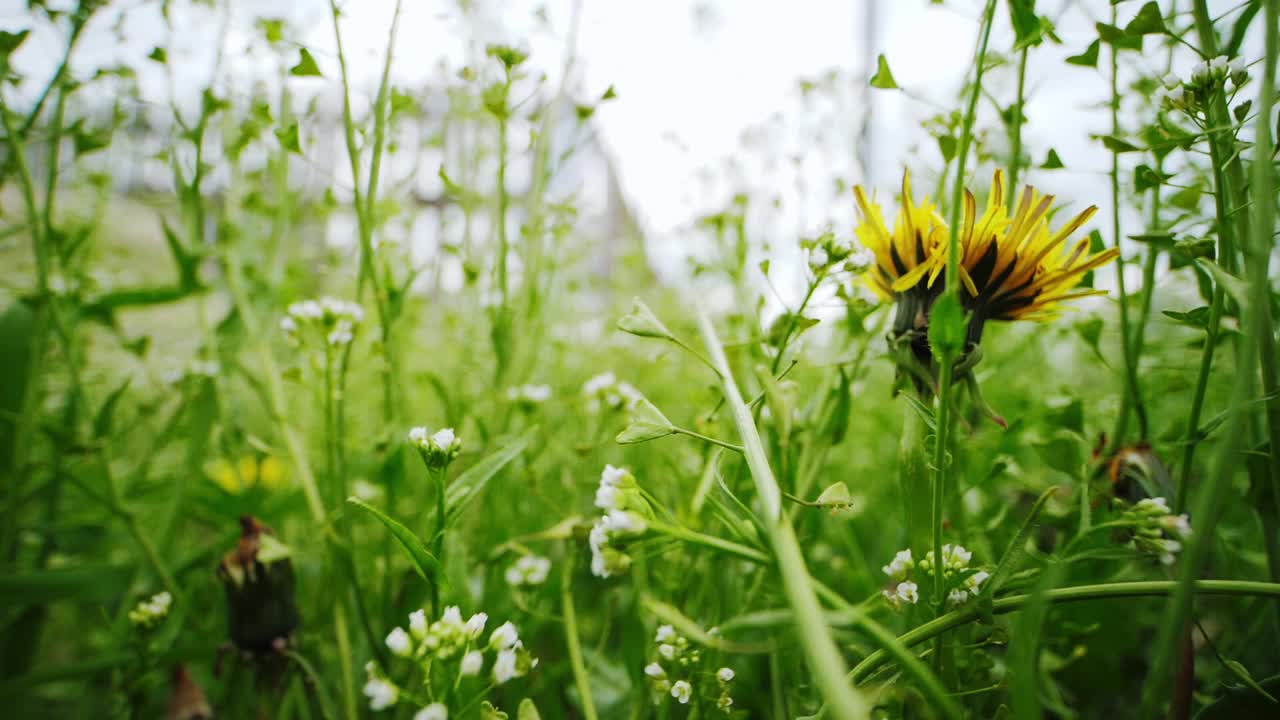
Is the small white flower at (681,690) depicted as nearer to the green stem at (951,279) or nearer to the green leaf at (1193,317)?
the green stem at (951,279)

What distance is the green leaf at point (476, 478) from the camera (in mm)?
376

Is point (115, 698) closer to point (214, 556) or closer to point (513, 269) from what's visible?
point (214, 556)

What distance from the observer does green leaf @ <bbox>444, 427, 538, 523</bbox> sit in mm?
376

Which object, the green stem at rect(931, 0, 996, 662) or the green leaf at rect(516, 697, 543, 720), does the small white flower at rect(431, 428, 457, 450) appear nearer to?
the green leaf at rect(516, 697, 543, 720)

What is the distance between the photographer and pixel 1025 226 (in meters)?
0.38

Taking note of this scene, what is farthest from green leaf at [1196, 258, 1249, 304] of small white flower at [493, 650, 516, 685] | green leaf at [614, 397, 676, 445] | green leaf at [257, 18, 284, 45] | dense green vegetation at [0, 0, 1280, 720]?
green leaf at [257, 18, 284, 45]

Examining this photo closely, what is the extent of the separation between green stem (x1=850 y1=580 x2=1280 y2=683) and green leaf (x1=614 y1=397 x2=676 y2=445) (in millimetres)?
137

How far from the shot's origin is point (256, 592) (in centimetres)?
47

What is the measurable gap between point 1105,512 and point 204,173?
2.56ft

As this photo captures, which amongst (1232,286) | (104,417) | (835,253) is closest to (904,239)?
(835,253)

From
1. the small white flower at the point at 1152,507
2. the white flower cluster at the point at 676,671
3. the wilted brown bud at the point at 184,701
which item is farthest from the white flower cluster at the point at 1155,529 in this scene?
the wilted brown bud at the point at 184,701

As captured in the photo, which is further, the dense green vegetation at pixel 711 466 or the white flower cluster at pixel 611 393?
the white flower cluster at pixel 611 393

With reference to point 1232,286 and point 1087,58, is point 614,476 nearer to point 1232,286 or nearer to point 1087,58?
point 1232,286

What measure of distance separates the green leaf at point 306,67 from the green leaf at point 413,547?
0.96 feet
